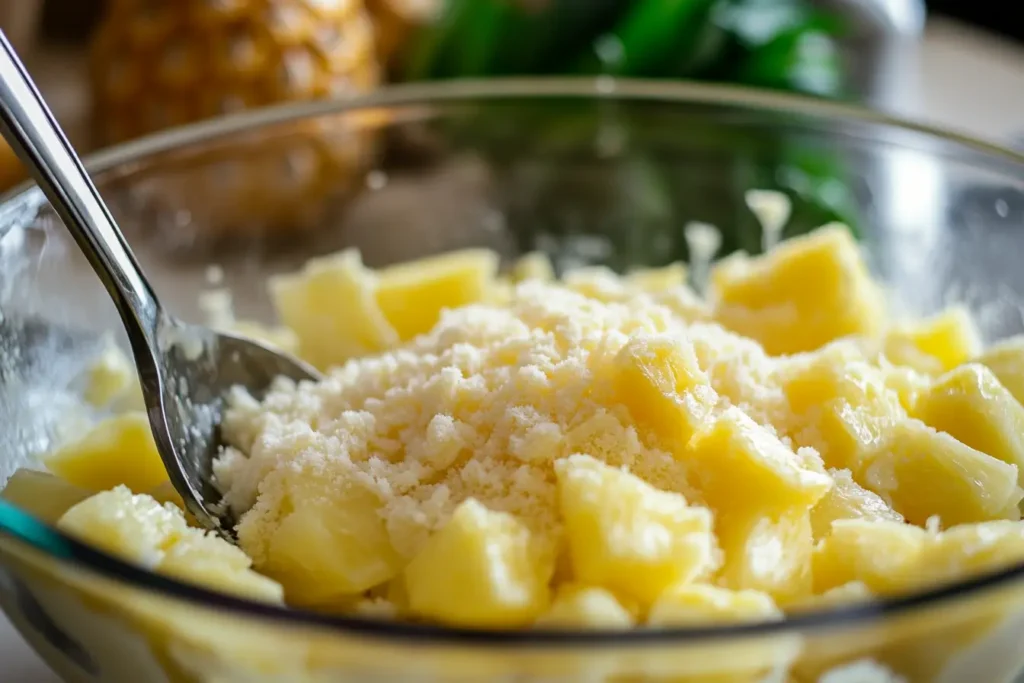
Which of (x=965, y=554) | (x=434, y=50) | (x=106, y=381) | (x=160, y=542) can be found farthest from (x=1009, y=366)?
(x=434, y=50)

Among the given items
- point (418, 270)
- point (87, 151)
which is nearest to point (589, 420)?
point (418, 270)

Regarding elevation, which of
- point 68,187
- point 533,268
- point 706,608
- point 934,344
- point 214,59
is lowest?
point 706,608

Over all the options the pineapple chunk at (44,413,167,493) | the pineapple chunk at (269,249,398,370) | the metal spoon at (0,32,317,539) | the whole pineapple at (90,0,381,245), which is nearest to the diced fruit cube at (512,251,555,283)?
the pineapple chunk at (269,249,398,370)

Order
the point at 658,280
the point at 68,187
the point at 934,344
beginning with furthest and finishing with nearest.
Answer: the point at 658,280 < the point at 934,344 < the point at 68,187

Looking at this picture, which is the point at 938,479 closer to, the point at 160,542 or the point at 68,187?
the point at 160,542

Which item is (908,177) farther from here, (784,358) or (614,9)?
(614,9)

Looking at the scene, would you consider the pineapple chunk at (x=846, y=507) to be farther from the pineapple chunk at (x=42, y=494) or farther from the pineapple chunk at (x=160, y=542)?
the pineapple chunk at (x=42, y=494)

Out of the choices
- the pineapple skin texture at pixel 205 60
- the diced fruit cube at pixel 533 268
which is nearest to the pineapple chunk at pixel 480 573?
the diced fruit cube at pixel 533 268
